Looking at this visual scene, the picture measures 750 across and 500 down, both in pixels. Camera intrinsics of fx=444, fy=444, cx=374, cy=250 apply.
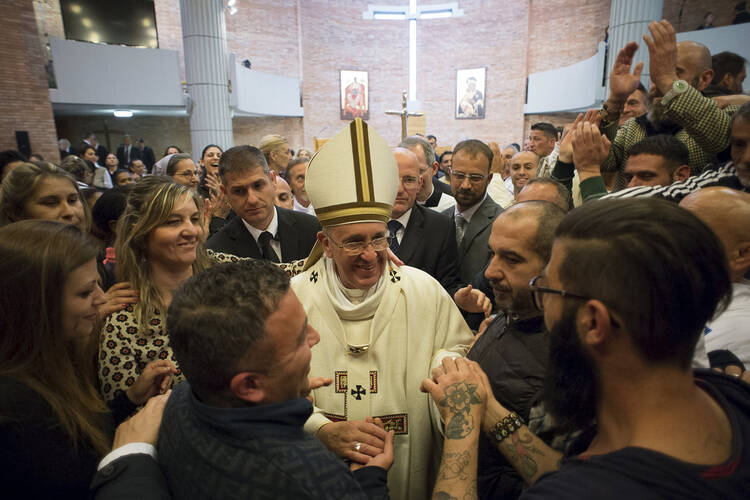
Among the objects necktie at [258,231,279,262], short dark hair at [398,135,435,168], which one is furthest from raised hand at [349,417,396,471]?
short dark hair at [398,135,435,168]

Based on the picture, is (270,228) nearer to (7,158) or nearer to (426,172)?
(426,172)

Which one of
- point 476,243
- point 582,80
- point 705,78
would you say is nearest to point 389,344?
point 476,243

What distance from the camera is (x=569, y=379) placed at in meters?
1.04

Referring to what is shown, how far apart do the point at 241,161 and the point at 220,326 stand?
2195 millimetres

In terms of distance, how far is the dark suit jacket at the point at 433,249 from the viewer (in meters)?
3.01

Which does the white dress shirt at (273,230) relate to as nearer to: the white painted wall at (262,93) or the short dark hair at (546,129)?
the short dark hair at (546,129)

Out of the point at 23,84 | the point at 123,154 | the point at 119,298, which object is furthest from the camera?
the point at 123,154

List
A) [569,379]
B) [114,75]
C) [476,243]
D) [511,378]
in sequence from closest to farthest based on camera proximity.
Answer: [569,379], [511,378], [476,243], [114,75]

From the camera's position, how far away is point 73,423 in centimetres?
127

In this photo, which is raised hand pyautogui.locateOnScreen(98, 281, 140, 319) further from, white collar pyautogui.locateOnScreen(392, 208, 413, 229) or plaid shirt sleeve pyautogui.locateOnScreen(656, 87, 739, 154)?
plaid shirt sleeve pyautogui.locateOnScreen(656, 87, 739, 154)

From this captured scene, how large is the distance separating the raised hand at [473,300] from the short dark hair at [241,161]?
1731 millimetres

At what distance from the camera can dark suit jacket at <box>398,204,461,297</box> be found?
3008mm

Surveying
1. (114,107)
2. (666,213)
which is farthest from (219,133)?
(666,213)

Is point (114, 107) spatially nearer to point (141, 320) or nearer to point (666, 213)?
point (141, 320)
